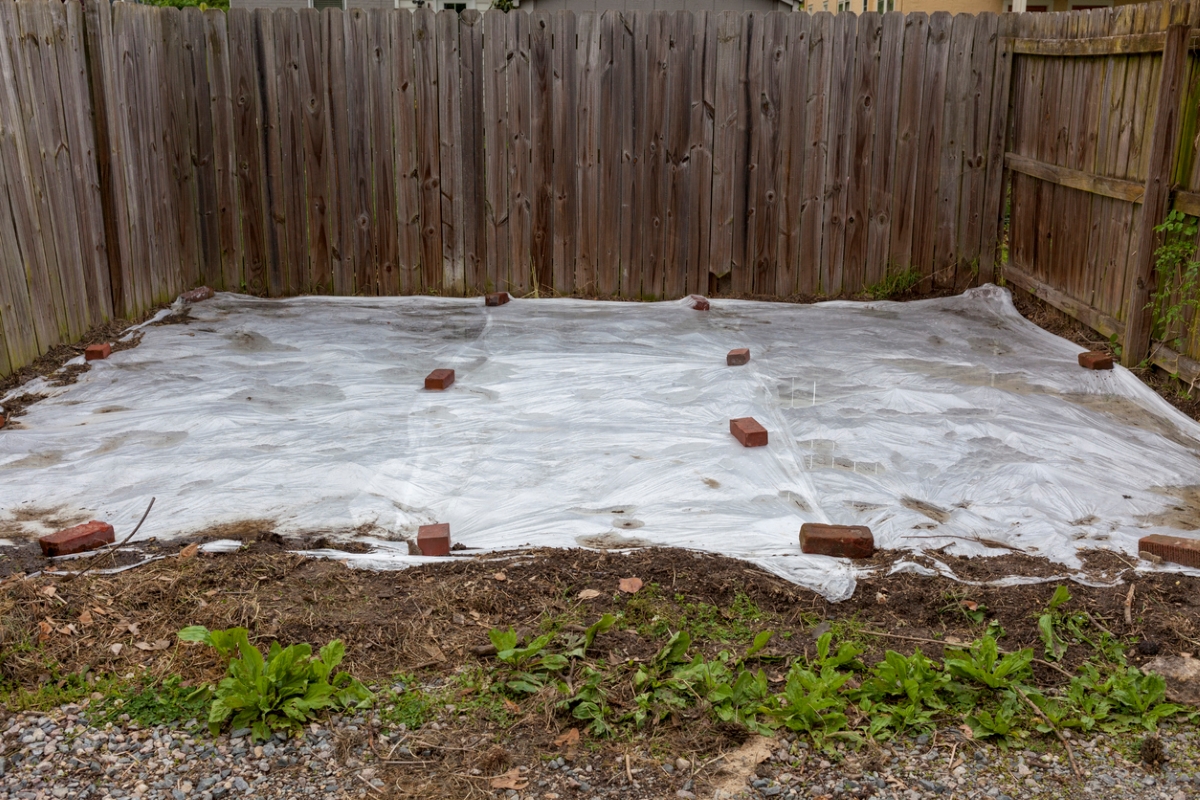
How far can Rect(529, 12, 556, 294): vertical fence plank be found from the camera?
7.51 metres

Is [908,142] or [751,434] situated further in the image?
[908,142]

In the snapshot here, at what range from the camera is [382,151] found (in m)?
7.69

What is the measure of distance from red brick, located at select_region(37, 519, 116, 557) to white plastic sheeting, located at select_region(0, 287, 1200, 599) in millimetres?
210

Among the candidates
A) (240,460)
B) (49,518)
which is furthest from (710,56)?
(49,518)

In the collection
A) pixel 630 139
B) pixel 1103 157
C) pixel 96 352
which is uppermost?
pixel 630 139

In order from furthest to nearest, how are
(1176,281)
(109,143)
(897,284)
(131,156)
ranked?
(897,284) < (131,156) < (109,143) < (1176,281)

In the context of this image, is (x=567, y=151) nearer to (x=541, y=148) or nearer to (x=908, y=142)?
(x=541, y=148)

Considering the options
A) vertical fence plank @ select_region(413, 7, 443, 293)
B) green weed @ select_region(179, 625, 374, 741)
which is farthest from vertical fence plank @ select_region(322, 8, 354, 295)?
green weed @ select_region(179, 625, 374, 741)

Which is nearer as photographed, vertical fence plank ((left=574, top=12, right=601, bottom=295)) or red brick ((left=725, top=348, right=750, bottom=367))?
red brick ((left=725, top=348, right=750, bottom=367))

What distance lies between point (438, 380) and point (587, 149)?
2.76 metres

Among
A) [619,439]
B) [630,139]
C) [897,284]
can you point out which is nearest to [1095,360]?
[897,284]

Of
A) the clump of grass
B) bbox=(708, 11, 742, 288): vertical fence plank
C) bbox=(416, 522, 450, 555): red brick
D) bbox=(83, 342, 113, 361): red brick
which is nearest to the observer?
bbox=(416, 522, 450, 555): red brick

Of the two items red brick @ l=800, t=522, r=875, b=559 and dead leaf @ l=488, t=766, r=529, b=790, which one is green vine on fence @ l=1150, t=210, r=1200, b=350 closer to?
red brick @ l=800, t=522, r=875, b=559

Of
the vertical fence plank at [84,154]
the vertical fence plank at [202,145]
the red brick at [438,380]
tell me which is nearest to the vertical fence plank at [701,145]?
the red brick at [438,380]
